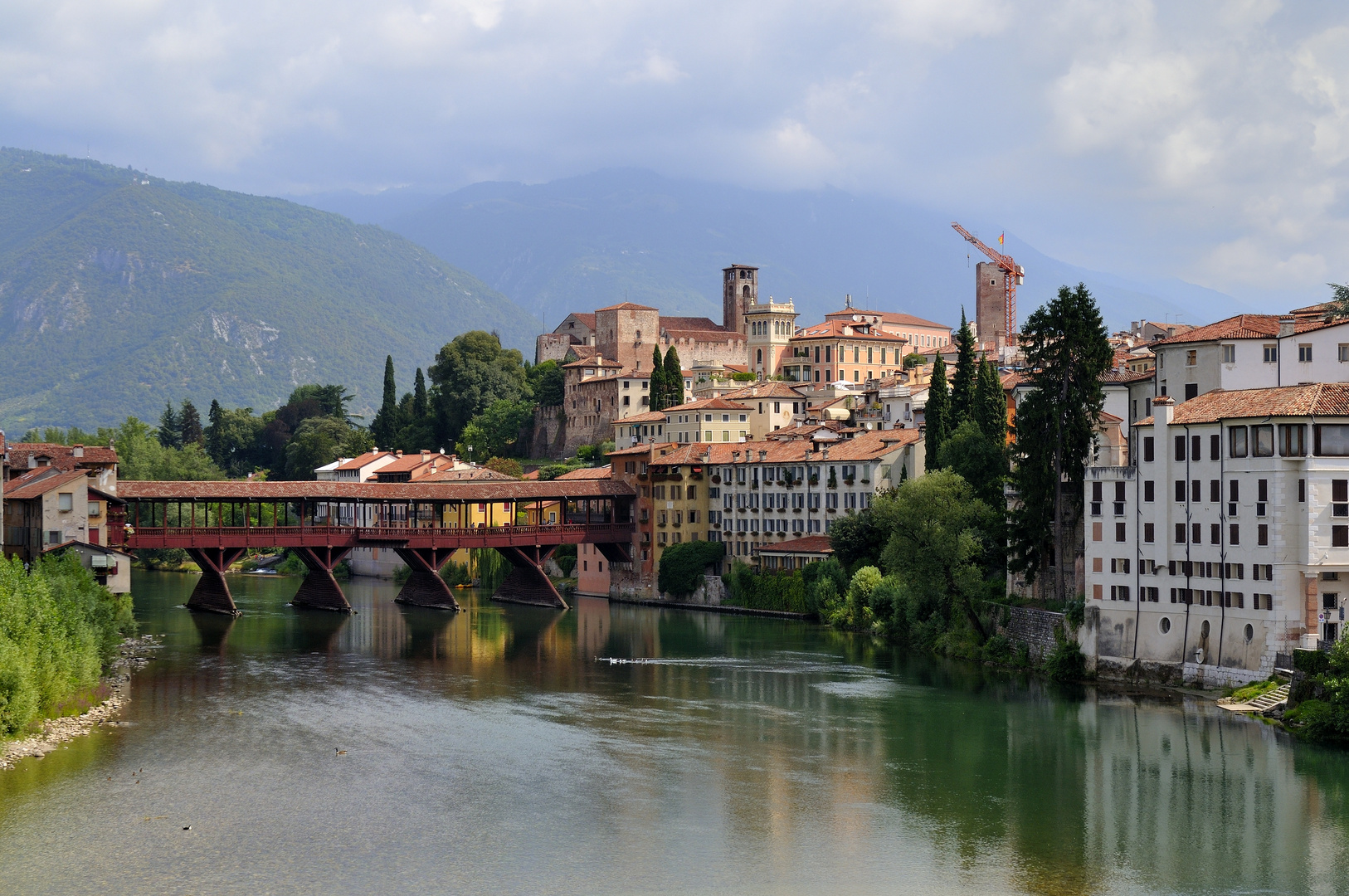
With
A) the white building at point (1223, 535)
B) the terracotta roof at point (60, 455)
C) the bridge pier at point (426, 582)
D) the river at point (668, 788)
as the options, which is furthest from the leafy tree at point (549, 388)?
the white building at point (1223, 535)

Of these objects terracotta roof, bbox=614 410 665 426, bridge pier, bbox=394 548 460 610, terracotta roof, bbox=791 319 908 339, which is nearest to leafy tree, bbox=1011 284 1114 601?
bridge pier, bbox=394 548 460 610

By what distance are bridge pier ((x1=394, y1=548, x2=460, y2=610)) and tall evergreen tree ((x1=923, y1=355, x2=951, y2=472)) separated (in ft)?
91.6

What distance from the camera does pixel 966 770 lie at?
134 ft

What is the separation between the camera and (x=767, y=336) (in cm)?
14288

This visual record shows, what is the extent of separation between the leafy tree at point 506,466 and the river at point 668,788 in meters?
63.2

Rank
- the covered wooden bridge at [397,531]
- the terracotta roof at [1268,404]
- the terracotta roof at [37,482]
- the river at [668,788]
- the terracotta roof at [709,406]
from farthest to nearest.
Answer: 1. the terracotta roof at [709,406]
2. the covered wooden bridge at [397,531]
3. the terracotta roof at [37,482]
4. the terracotta roof at [1268,404]
5. the river at [668,788]

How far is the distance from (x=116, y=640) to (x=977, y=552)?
1270 inches

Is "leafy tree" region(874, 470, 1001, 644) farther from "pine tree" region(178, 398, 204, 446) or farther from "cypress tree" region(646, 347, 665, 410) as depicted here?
"pine tree" region(178, 398, 204, 446)

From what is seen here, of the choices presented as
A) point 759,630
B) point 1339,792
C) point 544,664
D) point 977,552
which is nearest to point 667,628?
point 759,630

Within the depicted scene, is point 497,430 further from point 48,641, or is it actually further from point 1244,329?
point 48,641

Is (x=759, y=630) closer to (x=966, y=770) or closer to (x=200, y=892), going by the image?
(x=966, y=770)

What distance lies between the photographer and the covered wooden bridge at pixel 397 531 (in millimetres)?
81750

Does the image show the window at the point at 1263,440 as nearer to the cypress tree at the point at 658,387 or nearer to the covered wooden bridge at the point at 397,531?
the covered wooden bridge at the point at 397,531

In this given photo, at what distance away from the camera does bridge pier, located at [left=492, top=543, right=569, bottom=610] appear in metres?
89.2
